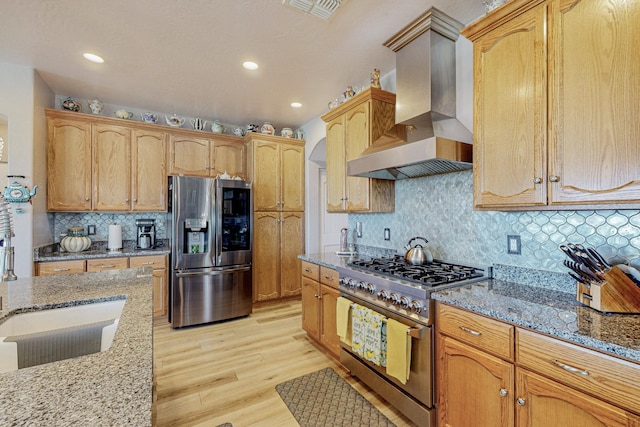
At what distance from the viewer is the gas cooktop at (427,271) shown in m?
1.80

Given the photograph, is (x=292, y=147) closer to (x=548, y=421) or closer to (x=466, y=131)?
(x=466, y=131)

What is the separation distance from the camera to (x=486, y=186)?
1.69m

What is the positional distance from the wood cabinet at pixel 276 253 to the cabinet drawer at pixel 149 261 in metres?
1.10

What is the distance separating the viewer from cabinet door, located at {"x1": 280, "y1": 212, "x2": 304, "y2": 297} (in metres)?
4.23

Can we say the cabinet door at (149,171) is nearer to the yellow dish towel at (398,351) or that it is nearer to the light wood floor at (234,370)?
the light wood floor at (234,370)

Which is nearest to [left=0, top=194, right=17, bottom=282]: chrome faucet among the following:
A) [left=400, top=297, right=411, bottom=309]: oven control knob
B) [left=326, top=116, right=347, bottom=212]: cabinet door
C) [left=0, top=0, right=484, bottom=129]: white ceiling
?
[left=0, top=0, right=484, bottom=129]: white ceiling

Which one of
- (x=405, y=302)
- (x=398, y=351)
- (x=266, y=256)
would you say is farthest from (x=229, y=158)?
(x=398, y=351)

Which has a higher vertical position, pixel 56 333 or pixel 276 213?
pixel 276 213

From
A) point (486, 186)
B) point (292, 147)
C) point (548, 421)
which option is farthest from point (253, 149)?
point (548, 421)

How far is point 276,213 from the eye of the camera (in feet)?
13.8

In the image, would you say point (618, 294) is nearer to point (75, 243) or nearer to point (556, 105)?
point (556, 105)

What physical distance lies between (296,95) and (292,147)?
3.31 ft

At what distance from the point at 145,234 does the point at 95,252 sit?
0.55 meters

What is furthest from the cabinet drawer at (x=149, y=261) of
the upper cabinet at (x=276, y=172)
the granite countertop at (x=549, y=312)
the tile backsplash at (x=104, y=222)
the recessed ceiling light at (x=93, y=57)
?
the granite countertop at (x=549, y=312)
